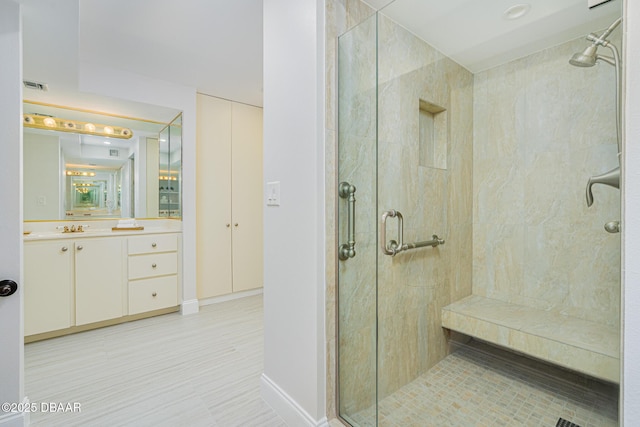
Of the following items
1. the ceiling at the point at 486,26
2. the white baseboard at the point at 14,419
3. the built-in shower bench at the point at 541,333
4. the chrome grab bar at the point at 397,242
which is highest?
the ceiling at the point at 486,26

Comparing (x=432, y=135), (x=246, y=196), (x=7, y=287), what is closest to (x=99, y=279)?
(x=7, y=287)

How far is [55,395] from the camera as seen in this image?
1684 mm

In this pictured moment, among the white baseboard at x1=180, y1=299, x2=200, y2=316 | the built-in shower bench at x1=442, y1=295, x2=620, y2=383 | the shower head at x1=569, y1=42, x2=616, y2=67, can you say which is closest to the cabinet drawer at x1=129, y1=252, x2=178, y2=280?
the white baseboard at x1=180, y1=299, x2=200, y2=316

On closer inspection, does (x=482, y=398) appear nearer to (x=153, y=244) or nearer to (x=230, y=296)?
(x=230, y=296)

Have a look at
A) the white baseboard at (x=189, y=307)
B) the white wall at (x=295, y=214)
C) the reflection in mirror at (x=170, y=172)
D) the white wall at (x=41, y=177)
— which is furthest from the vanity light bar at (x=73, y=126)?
the white wall at (x=295, y=214)

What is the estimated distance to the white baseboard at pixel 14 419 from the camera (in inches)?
52.7

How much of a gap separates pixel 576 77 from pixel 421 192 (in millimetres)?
846

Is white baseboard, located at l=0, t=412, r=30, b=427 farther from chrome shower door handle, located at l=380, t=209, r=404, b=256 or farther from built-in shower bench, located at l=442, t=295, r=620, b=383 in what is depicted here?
built-in shower bench, located at l=442, t=295, r=620, b=383

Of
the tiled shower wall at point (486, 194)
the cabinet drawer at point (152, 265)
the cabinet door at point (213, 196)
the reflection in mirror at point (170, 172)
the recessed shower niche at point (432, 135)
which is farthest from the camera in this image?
the cabinet door at point (213, 196)

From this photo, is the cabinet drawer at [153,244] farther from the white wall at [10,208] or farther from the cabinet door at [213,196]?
the white wall at [10,208]

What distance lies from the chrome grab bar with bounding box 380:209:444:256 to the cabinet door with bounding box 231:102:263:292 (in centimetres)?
245

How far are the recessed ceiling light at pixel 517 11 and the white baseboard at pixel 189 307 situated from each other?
3.45 metres

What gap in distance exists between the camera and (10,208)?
137 cm

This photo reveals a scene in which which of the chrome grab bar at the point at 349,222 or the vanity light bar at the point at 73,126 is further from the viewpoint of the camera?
the vanity light bar at the point at 73,126
